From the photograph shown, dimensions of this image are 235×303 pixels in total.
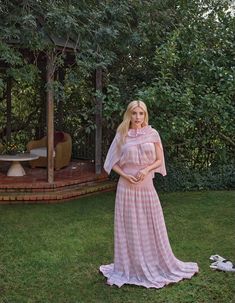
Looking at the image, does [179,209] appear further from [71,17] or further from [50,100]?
[71,17]

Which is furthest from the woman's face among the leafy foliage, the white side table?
the white side table

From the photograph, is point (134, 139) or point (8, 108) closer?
point (134, 139)

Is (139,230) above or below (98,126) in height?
below

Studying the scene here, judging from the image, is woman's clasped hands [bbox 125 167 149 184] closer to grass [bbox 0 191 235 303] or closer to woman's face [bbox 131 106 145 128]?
woman's face [bbox 131 106 145 128]

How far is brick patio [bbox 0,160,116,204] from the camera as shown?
26.7ft

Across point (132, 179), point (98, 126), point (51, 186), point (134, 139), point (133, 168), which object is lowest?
point (51, 186)

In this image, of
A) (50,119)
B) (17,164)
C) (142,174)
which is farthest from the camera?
(17,164)

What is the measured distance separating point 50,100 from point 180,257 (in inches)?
156

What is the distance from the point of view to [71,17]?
6656 mm

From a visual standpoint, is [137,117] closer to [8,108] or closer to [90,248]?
[90,248]

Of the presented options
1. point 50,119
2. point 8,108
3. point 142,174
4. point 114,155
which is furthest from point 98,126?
point 142,174

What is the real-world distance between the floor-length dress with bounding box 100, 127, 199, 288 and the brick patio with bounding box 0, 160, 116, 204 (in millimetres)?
Answer: 3708

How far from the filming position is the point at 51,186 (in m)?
8.41

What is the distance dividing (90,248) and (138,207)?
1.50 metres
